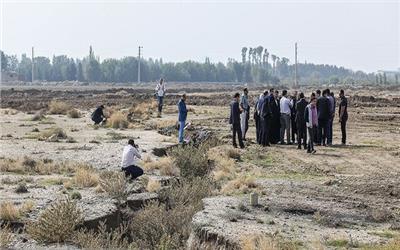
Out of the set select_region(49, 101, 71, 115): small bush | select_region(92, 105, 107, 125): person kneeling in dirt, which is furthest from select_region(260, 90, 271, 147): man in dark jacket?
select_region(49, 101, 71, 115): small bush

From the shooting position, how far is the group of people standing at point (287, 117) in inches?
867

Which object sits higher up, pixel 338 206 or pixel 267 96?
pixel 267 96

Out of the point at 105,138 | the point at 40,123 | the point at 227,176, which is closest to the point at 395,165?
the point at 227,176

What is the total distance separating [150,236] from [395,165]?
30.8ft

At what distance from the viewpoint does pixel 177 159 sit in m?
19.1

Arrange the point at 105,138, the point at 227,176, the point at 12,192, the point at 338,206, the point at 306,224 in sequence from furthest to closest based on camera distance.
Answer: the point at 105,138 → the point at 227,176 → the point at 12,192 → the point at 338,206 → the point at 306,224

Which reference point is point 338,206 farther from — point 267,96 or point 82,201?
point 267,96

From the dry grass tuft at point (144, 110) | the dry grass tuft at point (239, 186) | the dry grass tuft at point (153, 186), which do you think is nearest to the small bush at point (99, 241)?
the dry grass tuft at point (239, 186)

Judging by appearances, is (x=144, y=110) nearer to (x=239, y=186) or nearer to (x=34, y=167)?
(x=34, y=167)

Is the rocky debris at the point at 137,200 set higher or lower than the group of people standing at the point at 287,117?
lower

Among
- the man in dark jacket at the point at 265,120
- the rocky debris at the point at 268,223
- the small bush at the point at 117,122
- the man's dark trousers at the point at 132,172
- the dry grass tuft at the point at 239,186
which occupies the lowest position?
the rocky debris at the point at 268,223

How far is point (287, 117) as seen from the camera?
23.1 meters

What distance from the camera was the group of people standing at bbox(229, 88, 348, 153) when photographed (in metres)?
22.0

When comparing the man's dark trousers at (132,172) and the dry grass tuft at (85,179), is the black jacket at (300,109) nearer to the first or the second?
the man's dark trousers at (132,172)
